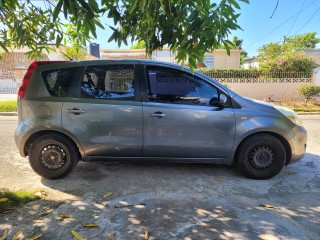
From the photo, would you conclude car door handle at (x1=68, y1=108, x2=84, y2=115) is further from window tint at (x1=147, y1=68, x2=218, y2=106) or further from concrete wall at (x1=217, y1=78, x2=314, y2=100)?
concrete wall at (x1=217, y1=78, x2=314, y2=100)

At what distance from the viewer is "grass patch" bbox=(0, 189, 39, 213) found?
11.1ft

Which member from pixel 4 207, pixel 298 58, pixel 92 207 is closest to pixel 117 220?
pixel 92 207

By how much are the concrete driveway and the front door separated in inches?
19.1

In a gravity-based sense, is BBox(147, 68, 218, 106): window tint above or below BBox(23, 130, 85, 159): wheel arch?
above

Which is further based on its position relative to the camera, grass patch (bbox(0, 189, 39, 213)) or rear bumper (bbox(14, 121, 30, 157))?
rear bumper (bbox(14, 121, 30, 157))

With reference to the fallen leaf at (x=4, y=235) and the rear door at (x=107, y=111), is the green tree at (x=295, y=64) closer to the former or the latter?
the rear door at (x=107, y=111)

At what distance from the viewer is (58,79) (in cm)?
423

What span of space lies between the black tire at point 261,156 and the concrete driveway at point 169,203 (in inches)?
6.1

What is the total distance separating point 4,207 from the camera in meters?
3.35

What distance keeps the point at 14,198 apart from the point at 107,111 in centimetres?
161

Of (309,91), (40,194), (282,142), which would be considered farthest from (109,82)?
(309,91)

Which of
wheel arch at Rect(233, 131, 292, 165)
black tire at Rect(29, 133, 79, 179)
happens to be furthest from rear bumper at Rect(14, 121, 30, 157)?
wheel arch at Rect(233, 131, 292, 165)

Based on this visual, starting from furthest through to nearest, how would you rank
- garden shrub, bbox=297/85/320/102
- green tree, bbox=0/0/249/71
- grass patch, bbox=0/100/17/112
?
garden shrub, bbox=297/85/320/102 → grass patch, bbox=0/100/17/112 → green tree, bbox=0/0/249/71

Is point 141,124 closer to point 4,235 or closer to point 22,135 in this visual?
point 22,135
